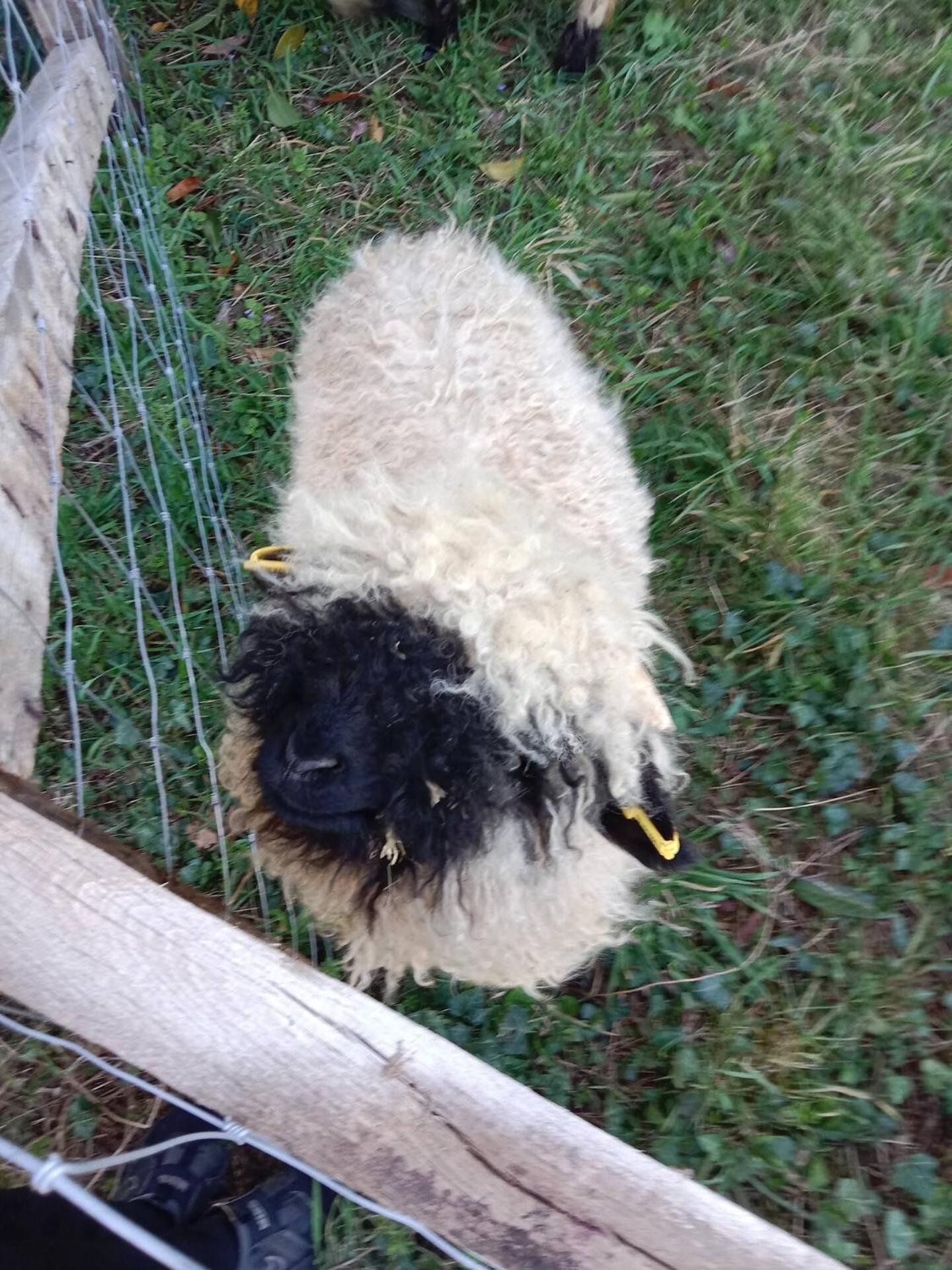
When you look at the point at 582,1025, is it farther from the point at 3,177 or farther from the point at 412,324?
the point at 3,177

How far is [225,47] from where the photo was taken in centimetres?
345

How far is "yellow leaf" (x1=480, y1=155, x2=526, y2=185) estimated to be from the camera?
3227 millimetres

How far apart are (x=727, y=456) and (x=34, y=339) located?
192 cm

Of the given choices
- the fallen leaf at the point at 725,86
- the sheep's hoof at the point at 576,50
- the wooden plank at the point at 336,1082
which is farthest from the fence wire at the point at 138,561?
the fallen leaf at the point at 725,86

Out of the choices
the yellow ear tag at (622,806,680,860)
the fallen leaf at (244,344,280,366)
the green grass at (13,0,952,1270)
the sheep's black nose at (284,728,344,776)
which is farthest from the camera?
the fallen leaf at (244,344,280,366)

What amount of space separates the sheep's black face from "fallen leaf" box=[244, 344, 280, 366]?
1.81 meters

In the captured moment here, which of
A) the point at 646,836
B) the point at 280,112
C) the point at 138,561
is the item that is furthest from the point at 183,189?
the point at 646,836

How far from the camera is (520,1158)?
115 cm

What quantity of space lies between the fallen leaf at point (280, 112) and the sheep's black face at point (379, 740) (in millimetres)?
2662

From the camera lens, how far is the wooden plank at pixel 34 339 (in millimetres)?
1604

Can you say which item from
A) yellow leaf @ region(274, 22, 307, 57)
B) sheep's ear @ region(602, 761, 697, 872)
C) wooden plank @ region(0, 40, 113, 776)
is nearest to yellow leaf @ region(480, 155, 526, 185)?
yellow leaf @ region(274, 22, 307, 57)

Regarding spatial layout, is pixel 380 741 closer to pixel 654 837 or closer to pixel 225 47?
pixel 654 837

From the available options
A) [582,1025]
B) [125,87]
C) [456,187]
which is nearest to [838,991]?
[582,1025]

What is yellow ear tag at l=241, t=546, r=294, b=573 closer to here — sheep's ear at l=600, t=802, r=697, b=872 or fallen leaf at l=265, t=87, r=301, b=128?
sheep's ear at l=600, t=802, r=697, b=872
